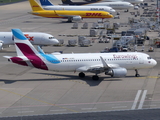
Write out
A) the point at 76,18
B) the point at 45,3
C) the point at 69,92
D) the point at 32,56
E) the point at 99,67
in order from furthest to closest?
the point at 45,3 < the point at 76,18 < the point at 32,56 < the point at 99,67 < the point at 69,92

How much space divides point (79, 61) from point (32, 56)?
7.40m

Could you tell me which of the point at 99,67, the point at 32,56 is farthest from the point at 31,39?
the point at 99,67

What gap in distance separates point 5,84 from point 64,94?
10.7m

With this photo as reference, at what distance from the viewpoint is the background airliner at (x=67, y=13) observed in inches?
5408

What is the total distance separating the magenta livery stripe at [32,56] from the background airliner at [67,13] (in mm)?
80911

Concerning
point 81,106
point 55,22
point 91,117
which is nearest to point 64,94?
point 81,106

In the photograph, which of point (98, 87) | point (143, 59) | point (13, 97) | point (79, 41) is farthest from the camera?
point (79, 41)

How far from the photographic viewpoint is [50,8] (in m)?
144

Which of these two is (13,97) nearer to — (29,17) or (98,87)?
(98,87)

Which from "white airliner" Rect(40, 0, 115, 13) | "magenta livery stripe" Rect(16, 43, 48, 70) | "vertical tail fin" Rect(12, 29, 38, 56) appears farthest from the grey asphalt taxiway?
"white airliner" Rect(40, 0, 115, 13)

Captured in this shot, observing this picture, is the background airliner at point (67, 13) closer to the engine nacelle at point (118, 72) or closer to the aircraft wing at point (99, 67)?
the aircraft wing at point (99, 67)

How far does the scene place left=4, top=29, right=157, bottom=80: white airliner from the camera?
5668 cm

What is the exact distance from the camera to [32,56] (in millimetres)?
57125

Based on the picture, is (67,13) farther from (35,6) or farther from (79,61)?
(79,61)
